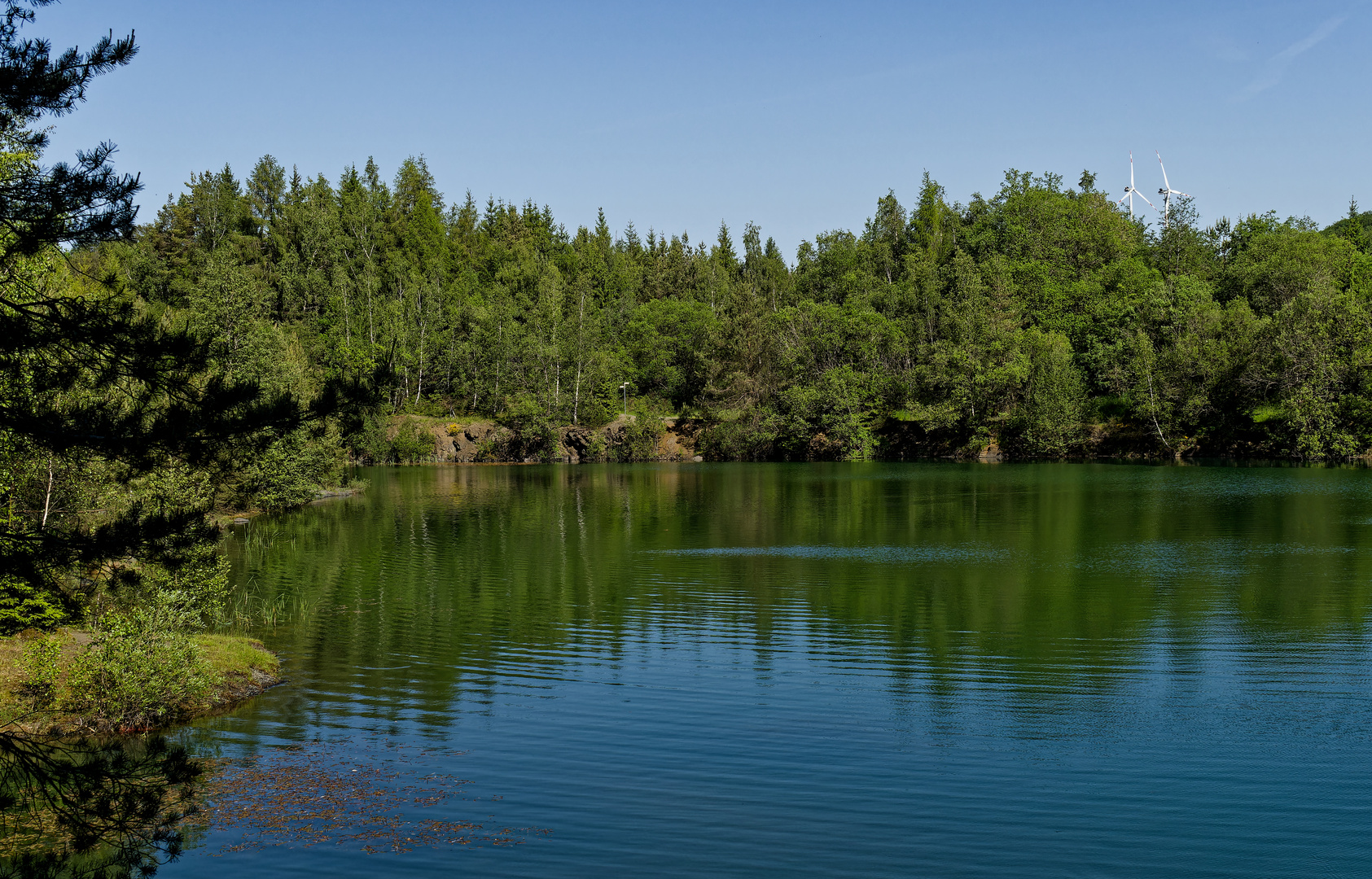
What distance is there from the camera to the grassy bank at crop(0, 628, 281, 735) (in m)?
16.4

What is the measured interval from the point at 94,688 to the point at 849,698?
13.4m

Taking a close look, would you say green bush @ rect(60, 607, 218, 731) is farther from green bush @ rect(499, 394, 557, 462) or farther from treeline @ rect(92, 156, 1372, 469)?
green bush @ rect(499, 394, 557, 462)

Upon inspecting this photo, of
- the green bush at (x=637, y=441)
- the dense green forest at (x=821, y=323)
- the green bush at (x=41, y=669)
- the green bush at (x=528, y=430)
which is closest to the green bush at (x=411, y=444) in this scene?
the dense green forest at (x=821, y=323)

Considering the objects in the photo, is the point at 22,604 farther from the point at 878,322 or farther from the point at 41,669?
the point at 878,322

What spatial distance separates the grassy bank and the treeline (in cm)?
5679

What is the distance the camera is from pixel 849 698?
18734 mm

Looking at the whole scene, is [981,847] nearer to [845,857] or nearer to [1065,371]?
[845,857]

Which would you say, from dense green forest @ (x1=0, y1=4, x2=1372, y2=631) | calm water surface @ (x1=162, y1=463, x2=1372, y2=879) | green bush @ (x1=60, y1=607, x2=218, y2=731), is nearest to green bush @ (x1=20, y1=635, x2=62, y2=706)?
green bush @ (x1=60, y1=607, x2=218, y2=731)

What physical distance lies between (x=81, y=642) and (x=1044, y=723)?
58.3 ft

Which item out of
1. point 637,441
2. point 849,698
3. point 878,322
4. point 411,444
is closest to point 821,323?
point 878,322

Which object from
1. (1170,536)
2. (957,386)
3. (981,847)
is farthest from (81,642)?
(957,386)

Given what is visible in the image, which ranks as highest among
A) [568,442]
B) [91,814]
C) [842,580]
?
[568,442]

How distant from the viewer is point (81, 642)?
61.1ft

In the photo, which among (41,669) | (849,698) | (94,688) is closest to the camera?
(41,669)
